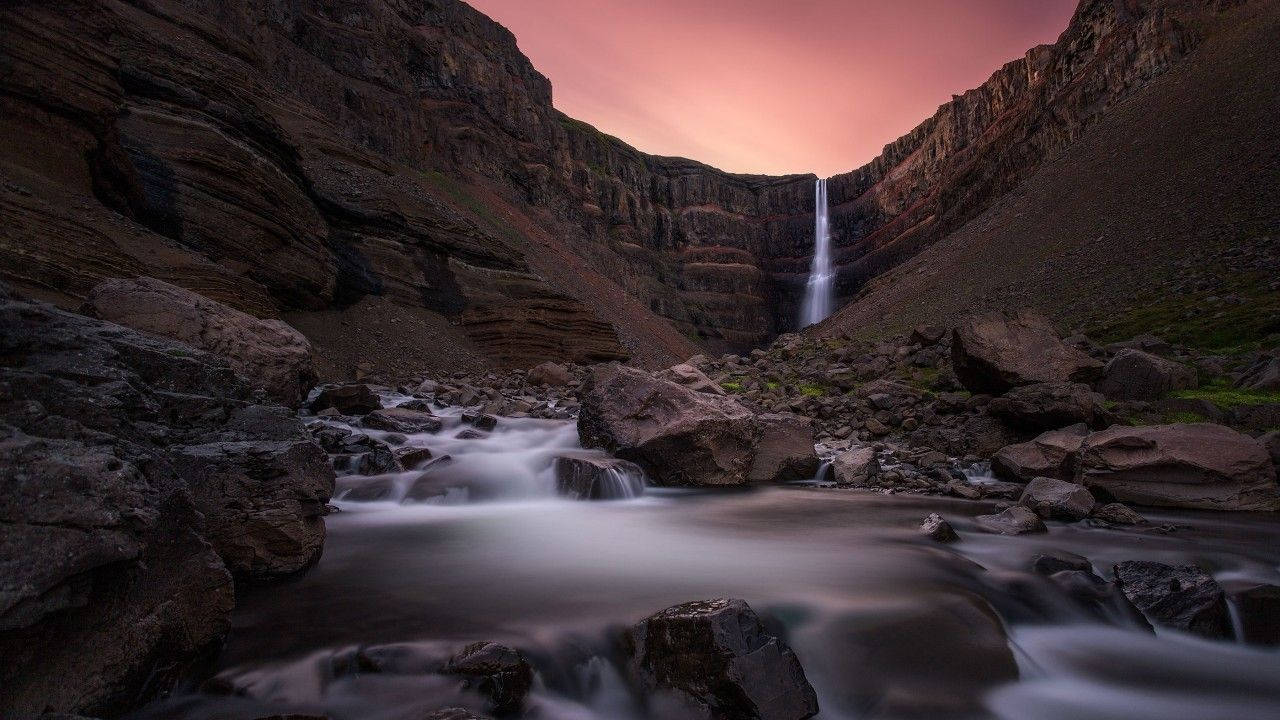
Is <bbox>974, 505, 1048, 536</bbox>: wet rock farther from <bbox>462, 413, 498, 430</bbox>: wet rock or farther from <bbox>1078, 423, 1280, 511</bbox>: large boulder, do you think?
<bbox>462, 413, 498, 430</bbox>: wet rock

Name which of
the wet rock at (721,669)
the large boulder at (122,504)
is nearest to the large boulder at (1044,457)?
the wet rock at (721,669)

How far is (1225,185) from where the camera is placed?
81.2ft

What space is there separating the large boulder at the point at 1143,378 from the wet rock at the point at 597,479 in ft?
29.2

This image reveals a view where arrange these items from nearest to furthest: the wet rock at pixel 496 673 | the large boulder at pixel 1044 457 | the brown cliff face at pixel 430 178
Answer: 1. the wet rock at pixel 496 673
2. the large boulder at pixel 1044 457
3. the brown cliff face at pixel 430 178

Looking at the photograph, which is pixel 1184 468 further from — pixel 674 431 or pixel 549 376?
pixel 549 376

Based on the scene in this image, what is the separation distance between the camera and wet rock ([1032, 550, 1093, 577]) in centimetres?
473

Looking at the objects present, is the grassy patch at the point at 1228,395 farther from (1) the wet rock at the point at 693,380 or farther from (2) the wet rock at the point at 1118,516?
(1) the wet rock at the point at 693,380

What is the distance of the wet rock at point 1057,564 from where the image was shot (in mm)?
4730

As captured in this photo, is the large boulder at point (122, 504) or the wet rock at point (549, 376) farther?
the wet rock at point (549, 376)

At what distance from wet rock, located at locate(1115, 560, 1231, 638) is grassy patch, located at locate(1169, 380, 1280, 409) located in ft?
21.4

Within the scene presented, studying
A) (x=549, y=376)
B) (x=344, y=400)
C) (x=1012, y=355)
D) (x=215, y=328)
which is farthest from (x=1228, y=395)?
(x=549, y=376)

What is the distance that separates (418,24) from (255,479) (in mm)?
61319

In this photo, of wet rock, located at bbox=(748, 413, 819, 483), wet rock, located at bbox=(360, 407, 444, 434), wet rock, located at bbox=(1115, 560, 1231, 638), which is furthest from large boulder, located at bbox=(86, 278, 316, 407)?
wet rock, located at bbox=(1115, 560, 1231, 638)

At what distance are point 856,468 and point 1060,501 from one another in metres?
3.02
